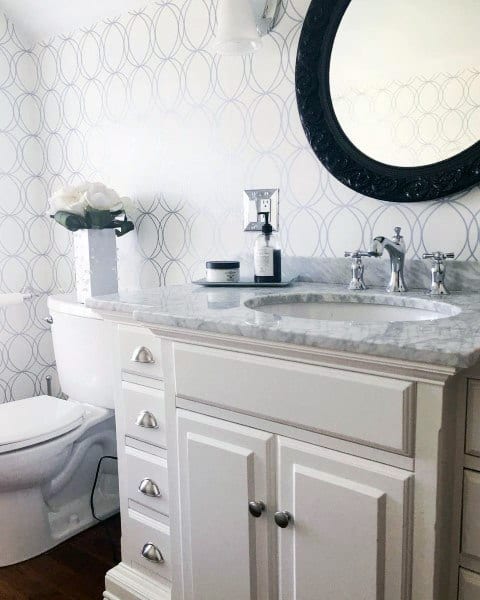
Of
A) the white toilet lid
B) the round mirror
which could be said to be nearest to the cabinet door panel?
the round mirror

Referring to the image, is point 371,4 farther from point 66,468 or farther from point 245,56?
point 66,468

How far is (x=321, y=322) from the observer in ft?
3.18

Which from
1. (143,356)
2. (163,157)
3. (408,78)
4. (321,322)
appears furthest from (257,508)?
(163,157)

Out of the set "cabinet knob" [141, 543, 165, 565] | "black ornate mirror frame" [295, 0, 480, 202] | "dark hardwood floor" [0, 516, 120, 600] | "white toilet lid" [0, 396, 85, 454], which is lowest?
"dark hardwood floor" [0, 516, 120, 600]

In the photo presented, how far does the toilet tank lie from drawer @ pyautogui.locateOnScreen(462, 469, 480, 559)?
1135mm

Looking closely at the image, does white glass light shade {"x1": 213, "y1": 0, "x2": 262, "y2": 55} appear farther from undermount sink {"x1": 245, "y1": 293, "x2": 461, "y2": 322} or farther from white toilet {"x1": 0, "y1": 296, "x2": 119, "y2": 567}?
white toilet {"x1": 0, "y1": 296, "x2": 119, "y2": 567}

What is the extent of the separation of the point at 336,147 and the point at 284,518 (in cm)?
90

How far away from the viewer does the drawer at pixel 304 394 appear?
84cm

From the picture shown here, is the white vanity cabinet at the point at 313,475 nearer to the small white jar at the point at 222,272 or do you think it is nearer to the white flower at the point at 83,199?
the small white jar at the point at 222,272

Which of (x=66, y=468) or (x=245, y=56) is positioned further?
(x=66, y=468)

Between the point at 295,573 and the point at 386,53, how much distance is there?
114cm

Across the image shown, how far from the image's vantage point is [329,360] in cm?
90

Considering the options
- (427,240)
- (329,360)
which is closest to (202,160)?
(427,240)

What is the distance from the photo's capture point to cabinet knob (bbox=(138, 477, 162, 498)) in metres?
1.37
